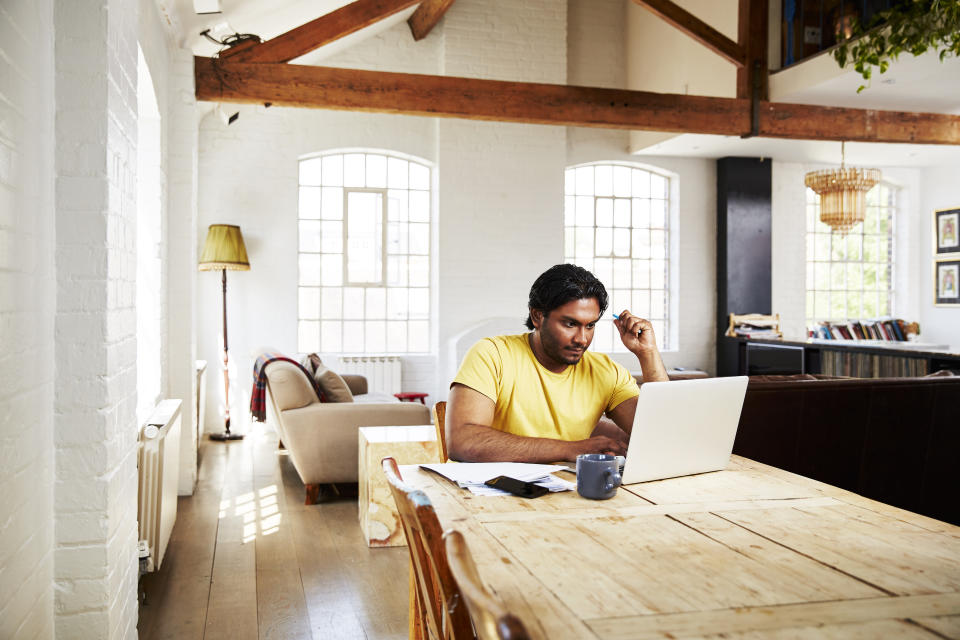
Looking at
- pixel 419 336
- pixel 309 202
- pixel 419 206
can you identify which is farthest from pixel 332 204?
pixel 419 336

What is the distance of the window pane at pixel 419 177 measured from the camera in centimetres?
779

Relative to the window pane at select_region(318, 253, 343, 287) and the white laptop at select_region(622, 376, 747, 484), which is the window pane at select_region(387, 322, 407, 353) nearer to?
the window pane at select_region(318, 253, 343, 287)

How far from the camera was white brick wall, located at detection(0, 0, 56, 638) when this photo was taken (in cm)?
161

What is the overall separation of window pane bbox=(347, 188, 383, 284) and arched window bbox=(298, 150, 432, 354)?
0.01m

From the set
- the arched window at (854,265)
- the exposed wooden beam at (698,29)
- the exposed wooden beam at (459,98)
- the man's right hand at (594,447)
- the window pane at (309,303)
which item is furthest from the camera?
the arched window at (854,265)

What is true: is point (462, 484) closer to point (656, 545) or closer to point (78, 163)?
point (656, 545)

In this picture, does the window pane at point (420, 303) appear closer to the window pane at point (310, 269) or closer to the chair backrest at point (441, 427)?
the window pane at point (310, 269)

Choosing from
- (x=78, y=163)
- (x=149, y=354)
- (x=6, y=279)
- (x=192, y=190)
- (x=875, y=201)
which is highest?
(x=875, y=201)

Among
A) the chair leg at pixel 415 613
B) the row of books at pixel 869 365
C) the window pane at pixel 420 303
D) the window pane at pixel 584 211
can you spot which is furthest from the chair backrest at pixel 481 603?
the window pane at pixel 584 211

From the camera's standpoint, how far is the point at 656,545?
4.48ft

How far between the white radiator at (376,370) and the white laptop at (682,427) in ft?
18.4

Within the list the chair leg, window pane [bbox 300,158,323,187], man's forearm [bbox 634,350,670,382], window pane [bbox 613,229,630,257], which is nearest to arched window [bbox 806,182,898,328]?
window pane [bbox 613,229,630,257]

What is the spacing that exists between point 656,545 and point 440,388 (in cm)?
626

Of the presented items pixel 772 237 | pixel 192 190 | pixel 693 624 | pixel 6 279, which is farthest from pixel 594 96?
pixel 693 624
